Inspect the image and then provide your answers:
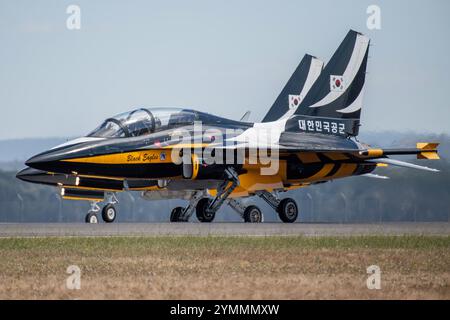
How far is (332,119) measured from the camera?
2952 centimetres

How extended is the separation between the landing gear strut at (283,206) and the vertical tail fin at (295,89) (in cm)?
467

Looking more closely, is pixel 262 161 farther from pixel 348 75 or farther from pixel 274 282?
pixel 274 282

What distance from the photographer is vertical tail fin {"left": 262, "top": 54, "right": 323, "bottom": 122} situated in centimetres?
3297

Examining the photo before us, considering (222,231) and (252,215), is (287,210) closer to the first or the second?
(252,215)

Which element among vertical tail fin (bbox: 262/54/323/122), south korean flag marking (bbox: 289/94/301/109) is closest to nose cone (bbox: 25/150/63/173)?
vertical tail fin (bbox: 262/54/323/122)

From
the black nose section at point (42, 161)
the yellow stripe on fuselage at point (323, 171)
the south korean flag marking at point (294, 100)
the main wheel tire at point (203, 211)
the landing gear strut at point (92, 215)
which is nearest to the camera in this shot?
the black nose section at point (42, 161)

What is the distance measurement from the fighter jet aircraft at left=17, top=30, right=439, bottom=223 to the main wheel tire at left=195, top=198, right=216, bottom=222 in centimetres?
3

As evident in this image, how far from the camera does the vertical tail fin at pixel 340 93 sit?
Answer: 29.5 metres

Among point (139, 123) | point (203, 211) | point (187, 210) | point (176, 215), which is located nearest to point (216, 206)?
point (203, 211)

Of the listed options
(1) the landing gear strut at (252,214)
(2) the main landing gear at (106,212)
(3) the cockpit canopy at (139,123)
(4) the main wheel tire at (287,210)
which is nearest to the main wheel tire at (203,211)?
(1) the landing gear strut at (252,214)

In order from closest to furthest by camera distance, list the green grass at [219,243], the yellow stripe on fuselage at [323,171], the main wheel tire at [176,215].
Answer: the green grass at [219,243] < the yellow stripe on fuselage at [323,171] < the main wheel tire at [176,215]

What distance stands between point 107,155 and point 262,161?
16.3 feet

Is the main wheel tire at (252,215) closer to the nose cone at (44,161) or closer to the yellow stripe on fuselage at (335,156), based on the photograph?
the yellow stripe on fuselage at (335,156)

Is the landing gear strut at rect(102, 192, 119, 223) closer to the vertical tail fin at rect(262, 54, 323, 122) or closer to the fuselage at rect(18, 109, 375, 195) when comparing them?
the fuselage at rect(18, 109, 375, 195)
